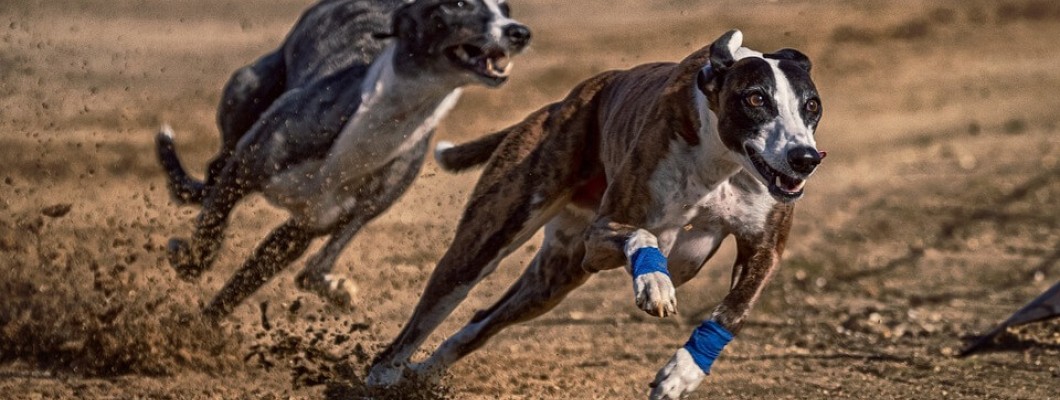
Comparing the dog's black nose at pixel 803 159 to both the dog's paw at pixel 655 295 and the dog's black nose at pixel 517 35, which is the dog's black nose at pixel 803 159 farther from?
the dog's black nose at pixel 517 35

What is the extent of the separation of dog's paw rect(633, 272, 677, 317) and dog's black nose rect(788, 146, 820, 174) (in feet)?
1.36

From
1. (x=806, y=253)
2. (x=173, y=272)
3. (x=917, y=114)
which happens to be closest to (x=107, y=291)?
(x=173, y=272)

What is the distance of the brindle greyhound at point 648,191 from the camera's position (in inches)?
154

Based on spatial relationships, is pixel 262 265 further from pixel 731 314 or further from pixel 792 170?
pixel 792 170

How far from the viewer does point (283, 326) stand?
589 centimetres

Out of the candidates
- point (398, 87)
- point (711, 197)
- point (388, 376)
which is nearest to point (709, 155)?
point (711, 197)

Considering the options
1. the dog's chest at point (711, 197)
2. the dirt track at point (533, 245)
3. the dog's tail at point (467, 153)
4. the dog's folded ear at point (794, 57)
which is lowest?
the dirt track at point (533, 245)

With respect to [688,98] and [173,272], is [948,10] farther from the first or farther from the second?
[688,98]

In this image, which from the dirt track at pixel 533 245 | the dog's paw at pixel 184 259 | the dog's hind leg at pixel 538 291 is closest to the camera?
the dog's hind leg at pixel 538 291

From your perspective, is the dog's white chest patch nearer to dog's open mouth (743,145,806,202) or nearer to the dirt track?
the dirt track

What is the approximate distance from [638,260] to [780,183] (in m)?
0.40

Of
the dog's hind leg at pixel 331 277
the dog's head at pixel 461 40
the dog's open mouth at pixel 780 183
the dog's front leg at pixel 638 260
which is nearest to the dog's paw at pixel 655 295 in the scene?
the dog's front leg at pixel 638 260

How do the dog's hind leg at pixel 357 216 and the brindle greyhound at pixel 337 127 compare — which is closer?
the brindle greyhound at pixel 337 127

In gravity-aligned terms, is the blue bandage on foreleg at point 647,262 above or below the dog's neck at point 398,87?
above
